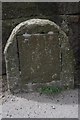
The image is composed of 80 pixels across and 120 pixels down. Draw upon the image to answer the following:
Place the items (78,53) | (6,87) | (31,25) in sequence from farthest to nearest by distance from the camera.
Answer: (78,53), (6,87), (31,25)

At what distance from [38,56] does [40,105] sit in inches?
25.8

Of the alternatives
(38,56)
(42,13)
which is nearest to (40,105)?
(38,56)

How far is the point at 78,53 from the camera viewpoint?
4676mm

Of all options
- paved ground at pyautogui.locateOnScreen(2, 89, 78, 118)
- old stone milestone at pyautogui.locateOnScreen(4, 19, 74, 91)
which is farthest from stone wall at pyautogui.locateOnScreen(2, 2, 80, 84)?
paved ground at pyautogui.locateOnScreen(2, 89, 78, 118)

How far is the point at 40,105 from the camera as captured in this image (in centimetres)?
384

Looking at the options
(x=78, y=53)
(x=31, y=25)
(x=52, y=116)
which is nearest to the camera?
(x=52, y=116)

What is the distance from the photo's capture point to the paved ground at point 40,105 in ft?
12.0

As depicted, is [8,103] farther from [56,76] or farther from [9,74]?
[56,76]

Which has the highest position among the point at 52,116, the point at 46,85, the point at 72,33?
the point at 72,33

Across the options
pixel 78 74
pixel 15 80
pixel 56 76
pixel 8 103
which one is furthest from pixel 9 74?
pixel 78 74

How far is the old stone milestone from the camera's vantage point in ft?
12.9

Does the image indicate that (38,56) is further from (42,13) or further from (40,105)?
(42,13)

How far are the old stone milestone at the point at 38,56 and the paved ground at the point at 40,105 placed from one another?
0.15 meters

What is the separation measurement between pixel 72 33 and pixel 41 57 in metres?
0.81
